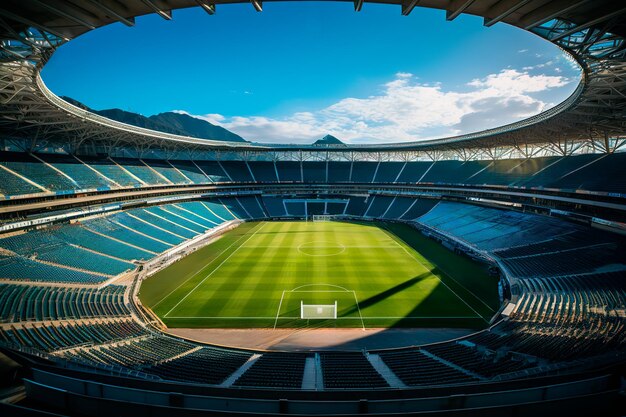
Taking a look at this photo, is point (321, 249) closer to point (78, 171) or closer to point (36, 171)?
point (78, 171)

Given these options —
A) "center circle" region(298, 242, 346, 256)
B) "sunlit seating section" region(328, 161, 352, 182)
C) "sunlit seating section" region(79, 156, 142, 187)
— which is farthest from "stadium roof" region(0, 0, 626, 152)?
"sunlit seating section" region(328, 161, 352, 182)

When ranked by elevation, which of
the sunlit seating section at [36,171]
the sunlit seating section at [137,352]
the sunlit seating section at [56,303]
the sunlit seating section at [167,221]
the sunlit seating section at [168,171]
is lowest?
the sunlit seating section at [137,352]

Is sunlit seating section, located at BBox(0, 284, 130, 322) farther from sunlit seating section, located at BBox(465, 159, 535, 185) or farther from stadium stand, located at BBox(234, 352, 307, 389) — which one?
sunlit seating section, located at BBox(465, 159, 535, 185)

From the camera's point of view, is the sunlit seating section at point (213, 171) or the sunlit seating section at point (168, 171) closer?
the sunlit seating section at point (168, 171)

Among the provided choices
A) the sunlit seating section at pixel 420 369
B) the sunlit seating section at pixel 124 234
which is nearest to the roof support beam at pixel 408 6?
the sunlit seating section at pixel 420 369

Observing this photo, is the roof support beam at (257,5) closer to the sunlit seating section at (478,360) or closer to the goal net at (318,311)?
the sunlit seating section at (478,360)

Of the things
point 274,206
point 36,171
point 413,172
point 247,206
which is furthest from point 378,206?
point 36,171
